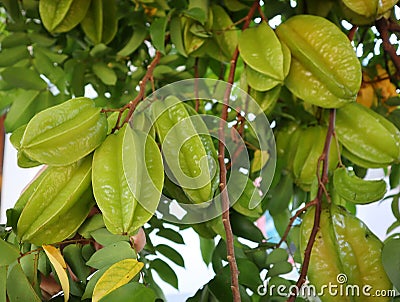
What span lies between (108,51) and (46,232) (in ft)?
1.01

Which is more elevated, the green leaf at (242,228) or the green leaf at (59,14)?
the green leaf at (59,14)

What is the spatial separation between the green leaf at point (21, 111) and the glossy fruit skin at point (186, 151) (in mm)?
285

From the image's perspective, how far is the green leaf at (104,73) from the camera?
2.11 ft

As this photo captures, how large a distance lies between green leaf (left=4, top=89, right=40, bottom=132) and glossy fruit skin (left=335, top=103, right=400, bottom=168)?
36 cm

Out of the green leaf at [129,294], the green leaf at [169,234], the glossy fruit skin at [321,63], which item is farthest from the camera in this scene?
the green leaf at [169,234]

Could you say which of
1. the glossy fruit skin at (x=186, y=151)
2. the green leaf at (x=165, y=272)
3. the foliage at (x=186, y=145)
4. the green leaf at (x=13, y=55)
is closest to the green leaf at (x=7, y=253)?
the foliage at (x=186, y=145)

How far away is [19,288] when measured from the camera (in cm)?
37

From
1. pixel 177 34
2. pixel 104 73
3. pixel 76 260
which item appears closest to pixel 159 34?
pixel 177 34

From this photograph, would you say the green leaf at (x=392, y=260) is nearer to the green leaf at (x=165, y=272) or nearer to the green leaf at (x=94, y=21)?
the green leaf at (x=165, y=272)

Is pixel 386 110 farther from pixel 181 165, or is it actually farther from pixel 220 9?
pixel 181 165

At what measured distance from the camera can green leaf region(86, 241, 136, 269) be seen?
37 centimetres

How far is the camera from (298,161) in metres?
0.60

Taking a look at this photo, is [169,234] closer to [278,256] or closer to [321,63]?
[278,256]

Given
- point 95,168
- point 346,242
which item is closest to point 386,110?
point 346,242
